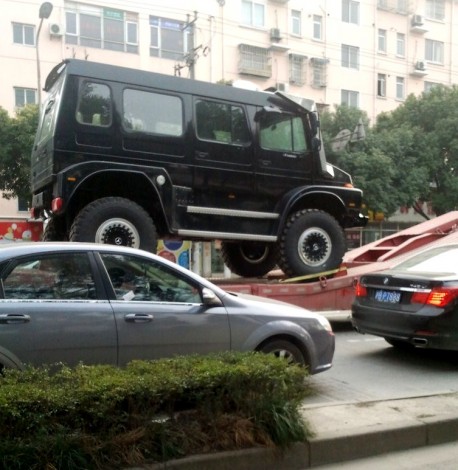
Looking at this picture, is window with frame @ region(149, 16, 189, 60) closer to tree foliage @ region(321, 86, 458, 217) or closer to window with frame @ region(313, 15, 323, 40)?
tree foliage @ region(321, 86, 458, 217)

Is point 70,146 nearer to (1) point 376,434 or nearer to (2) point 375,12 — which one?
(1) point 376,434

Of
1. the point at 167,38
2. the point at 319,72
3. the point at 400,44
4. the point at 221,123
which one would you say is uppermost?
the point at 400,44

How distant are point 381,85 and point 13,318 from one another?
114 ft

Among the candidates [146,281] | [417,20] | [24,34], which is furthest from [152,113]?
[417,20]

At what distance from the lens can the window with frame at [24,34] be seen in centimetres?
2612

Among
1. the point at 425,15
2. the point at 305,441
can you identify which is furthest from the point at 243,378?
the point at 425,15

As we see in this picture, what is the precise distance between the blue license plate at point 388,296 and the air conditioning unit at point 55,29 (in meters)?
22.7

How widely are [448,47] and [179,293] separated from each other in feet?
127

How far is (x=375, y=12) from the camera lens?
1414 inches

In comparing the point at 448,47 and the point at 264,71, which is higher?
the point at 448,47

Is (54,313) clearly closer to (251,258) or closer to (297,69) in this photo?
(251,258)

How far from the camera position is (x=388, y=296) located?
7.40 m

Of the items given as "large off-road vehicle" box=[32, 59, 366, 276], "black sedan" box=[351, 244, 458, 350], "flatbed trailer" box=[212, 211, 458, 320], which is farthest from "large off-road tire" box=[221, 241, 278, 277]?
"black sedan" box=[351, 244, 458, 350]

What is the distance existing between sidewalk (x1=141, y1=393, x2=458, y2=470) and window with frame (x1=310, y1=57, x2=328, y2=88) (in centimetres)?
2971
